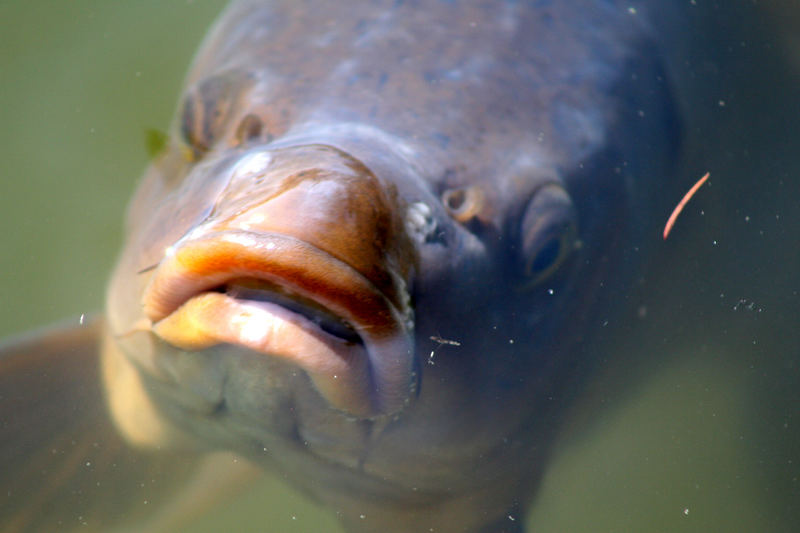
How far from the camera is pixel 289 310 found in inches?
56.6

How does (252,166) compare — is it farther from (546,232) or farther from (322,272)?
(546,232)

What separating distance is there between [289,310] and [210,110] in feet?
2.91

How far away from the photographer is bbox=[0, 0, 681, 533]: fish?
4.76 ft

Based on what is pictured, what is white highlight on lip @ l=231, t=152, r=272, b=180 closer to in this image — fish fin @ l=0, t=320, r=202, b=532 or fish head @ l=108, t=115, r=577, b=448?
fish head @ l=108, t=115, r=577, b=448

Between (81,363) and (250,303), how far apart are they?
128 centimetres

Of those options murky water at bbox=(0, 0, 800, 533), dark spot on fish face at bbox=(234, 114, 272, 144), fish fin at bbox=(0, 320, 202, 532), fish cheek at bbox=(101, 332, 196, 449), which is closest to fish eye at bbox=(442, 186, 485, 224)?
dark spot on fish face at bbox=(234, 114, 272, 144)

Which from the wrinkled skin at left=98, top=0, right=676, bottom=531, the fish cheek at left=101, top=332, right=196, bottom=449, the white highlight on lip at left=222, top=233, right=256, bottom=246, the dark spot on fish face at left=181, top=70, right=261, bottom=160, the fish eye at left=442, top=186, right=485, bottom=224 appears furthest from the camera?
the fish cheek at left=101, top=332, right=196, bottom=449

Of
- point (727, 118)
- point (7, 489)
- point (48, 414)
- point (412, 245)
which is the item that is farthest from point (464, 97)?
point (7, 489)

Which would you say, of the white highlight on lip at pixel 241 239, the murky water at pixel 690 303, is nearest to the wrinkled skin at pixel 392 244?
the white highlight on lip at pixel 241 239

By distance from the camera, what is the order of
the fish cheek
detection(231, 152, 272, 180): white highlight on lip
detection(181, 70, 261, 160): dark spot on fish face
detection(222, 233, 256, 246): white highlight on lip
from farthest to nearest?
the fish cheek
detection(181, 70, 261, 160): dark spot on fish face
detection(231, 152, 272, 180): white highlight on lip
detection(222, 233, 256, 246): white highlight on lip

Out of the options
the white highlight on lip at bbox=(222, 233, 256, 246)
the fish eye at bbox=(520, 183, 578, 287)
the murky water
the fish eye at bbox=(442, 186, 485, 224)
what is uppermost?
the white highlight on lip at bbox=(222, 233, 256, 246)

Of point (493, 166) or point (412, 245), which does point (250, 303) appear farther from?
point (493, 166)

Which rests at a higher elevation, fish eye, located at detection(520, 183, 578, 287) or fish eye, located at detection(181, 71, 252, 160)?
fish eye, located at detection(181, 71, 252, 160)

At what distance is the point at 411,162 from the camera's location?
5.73 feet
